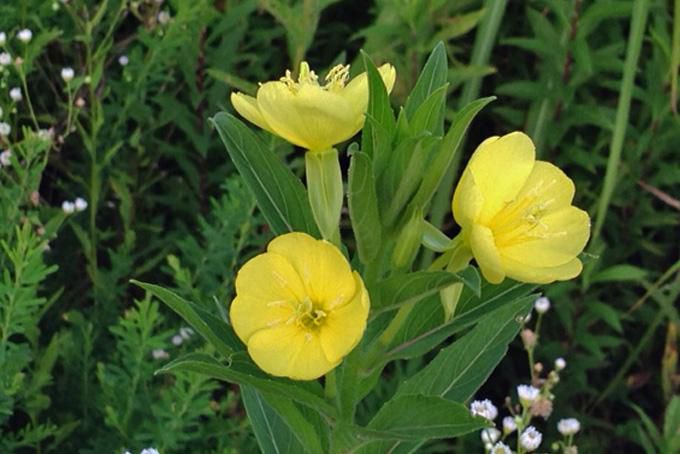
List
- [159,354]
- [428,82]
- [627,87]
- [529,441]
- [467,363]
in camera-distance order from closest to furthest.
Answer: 1. [428,82]
2. [467,363]
3. [529,441]
4. [159,354]
5. [627,87]

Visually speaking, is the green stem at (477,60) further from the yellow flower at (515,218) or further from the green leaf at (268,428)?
the yellow flower at (515,218)

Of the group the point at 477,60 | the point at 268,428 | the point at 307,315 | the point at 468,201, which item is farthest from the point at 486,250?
the point at 477,60

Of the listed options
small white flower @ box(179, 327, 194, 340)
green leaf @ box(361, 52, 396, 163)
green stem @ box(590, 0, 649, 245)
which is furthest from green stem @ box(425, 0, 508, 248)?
green leaf @ box(361, 52, 396, 163)

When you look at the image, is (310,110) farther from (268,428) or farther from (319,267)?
(268,428)

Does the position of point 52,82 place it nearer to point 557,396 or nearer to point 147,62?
point 147,62

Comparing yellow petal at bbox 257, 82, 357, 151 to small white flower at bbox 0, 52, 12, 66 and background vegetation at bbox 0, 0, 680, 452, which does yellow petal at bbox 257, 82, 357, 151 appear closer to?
background vegetation at bbox 0, 0, 680, 452

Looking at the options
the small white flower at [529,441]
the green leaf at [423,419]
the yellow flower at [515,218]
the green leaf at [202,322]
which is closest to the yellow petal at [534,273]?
the yellow flower at [515,218]
